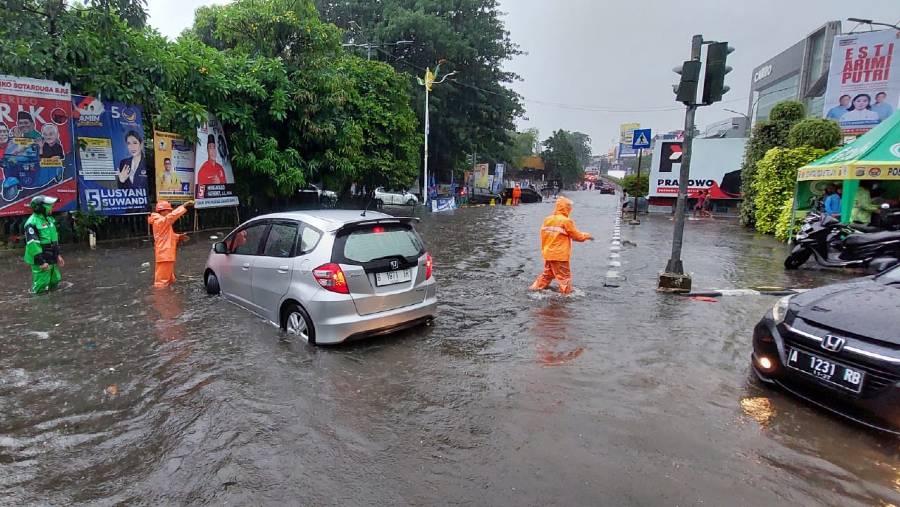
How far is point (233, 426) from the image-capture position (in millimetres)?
3805

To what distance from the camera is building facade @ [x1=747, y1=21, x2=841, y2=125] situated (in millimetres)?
37875

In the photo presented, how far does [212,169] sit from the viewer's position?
49.8 feet

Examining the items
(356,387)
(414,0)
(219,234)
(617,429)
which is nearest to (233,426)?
(356,387)

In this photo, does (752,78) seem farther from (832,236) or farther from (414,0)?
(832,236)

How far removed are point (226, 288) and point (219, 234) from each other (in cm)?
889

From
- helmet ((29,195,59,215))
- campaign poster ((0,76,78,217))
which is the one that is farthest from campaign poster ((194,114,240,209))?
helmet ((29,195,59,215))

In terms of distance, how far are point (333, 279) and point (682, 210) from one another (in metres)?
5.67

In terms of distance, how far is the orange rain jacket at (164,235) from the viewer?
7875 millimetres

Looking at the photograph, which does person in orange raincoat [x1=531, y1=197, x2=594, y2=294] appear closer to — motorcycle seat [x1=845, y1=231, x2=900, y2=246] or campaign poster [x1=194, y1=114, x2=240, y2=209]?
motorcycle seat [x1=845, y1=231, x2=900, y2=246]

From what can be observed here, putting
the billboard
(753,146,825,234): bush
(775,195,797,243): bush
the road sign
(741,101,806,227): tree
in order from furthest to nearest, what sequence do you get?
the billboard, the road sign, (741,101,806,227): tree, (753,146,825,234): bush, (775,195,797,243): bush

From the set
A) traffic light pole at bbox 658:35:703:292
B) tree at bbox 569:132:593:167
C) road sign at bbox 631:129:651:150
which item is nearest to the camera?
traffic light pole at bbox 658:35:703:292

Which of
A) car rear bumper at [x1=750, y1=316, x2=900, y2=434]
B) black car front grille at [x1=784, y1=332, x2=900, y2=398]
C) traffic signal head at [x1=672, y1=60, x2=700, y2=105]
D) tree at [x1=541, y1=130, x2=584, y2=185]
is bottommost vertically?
car rear bumper at [x1=750, y1=316, x2=900, y2=434]

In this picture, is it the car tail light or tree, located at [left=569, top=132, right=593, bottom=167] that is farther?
tree, located at [left=569, top=132, right=593, bottom=167]

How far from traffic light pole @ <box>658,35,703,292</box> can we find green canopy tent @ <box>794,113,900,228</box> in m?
5.85
